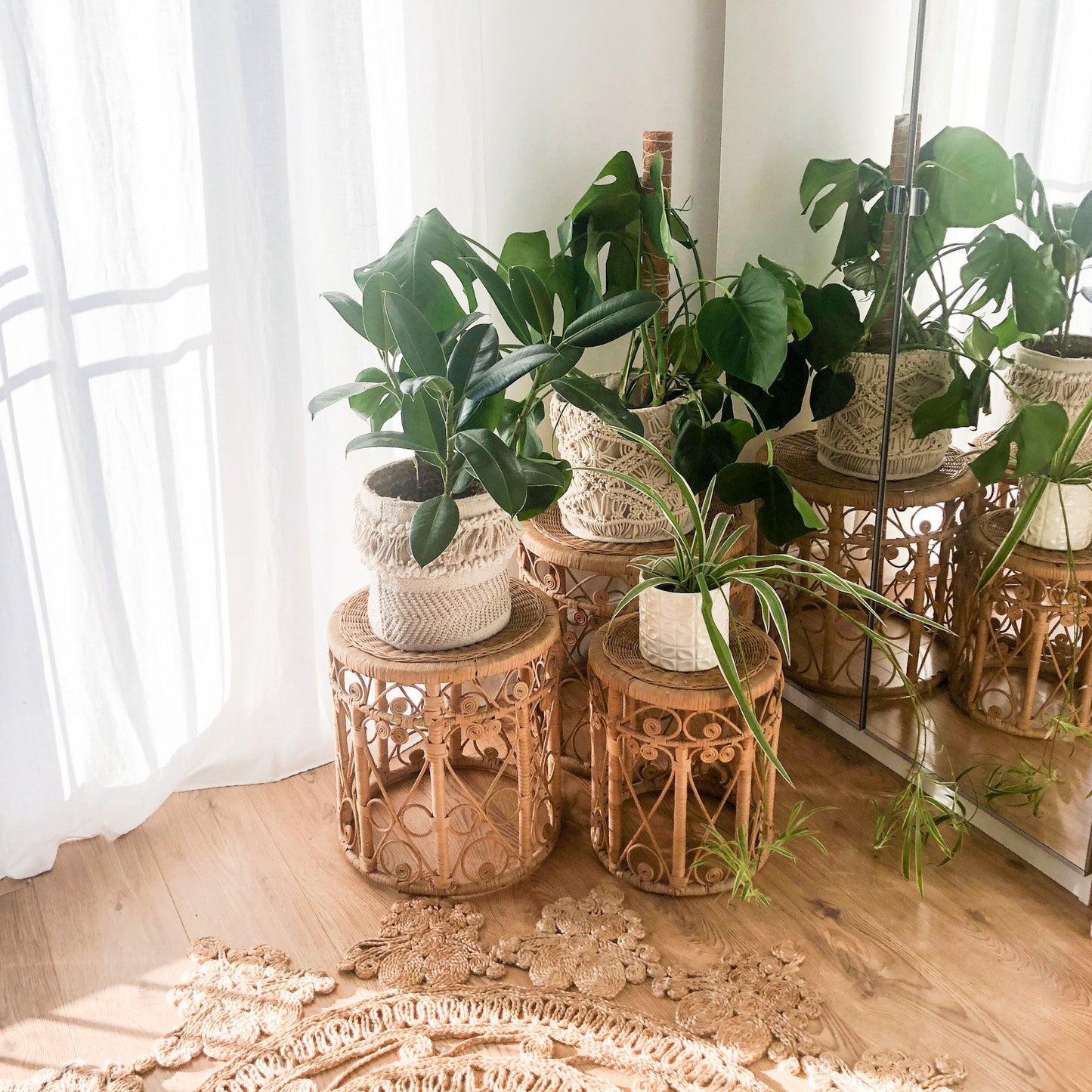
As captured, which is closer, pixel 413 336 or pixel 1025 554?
pixel 413 336

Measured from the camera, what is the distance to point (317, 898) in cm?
162

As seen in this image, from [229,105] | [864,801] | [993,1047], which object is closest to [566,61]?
[229,105]

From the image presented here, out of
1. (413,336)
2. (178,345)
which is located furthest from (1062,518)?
(178,345)

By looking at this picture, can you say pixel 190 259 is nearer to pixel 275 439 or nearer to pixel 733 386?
pixel 275 439

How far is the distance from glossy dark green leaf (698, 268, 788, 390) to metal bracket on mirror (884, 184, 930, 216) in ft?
0.74

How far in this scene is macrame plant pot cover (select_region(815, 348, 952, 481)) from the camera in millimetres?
1691

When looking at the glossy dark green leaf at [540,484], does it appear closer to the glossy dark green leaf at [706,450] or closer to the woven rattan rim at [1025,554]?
the glossy dark green leaf at [706,450]

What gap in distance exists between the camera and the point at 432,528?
137cm

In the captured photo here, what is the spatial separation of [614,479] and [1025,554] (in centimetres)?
61

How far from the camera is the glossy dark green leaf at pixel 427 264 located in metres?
1.48

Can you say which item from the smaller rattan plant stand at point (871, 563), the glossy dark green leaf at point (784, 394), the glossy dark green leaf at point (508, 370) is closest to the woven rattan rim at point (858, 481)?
the smaller rattan plant stand at point (871, 563)

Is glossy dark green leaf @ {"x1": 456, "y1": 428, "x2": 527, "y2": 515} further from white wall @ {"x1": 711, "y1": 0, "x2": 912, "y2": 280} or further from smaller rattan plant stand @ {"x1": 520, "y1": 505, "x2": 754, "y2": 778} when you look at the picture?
white wall @ {"x1": 711, "y1": 0, "x2": 912, "y2": 280}

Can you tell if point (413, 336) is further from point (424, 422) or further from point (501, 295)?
point (501, 295)

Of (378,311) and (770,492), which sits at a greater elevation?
(378,311)
